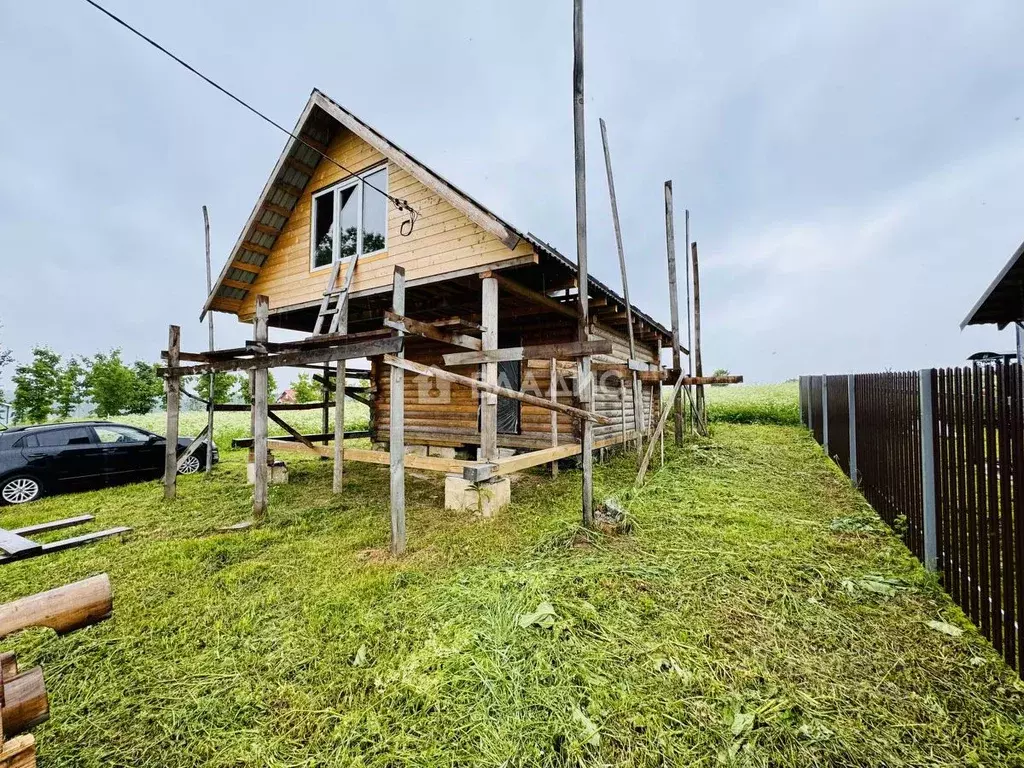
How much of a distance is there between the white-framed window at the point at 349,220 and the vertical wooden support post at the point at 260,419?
8.87ft

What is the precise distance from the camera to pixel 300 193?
934cm

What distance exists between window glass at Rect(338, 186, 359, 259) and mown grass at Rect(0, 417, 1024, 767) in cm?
590

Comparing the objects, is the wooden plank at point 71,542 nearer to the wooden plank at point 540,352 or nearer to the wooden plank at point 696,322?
the wooden plank at point 540,352

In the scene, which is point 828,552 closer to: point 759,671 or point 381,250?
point 759,671

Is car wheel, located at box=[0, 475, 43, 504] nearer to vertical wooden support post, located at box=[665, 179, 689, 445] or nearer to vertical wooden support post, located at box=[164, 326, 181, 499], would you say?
vertical wooden support post, located at box=[164, 326, 181, 499]

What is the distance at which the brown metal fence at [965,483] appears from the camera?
A: 2.46 meters

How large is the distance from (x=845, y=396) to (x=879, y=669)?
23.0 feet

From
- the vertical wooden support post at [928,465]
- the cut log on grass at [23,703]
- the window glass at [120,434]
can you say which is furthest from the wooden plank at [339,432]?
the vertical wooden support post at [928,465]

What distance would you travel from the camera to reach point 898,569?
367cm

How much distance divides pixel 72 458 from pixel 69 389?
34505mm

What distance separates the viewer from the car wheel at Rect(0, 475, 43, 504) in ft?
24.0

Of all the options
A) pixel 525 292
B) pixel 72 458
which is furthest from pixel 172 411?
pixel 525 292

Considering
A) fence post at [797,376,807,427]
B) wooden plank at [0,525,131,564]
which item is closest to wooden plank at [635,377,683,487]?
wooden plank at [0,525,131,564]

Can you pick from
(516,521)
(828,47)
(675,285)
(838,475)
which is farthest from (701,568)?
(828,47)
